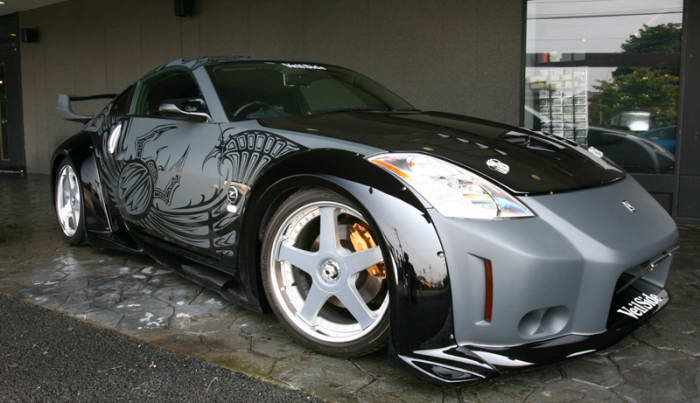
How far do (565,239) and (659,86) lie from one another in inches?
163

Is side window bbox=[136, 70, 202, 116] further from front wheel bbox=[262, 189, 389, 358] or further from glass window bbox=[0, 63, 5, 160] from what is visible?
glass window bbox=[0, 63, 5, 160]

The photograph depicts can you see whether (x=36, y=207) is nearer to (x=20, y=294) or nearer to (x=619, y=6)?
(x=20, y=294)

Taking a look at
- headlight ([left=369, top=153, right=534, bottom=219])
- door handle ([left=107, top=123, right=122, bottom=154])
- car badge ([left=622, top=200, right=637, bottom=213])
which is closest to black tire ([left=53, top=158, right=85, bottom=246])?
door handle ([left=107, top=123, right=122, bottom=154])

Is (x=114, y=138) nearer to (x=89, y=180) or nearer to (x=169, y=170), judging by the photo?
(x=89, y=180)

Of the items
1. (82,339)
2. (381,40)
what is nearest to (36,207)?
(381,40)

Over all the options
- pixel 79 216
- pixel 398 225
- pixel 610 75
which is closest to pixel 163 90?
pixel 79 216

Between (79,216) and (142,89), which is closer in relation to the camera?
(142,89)

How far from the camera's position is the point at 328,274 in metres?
2.38

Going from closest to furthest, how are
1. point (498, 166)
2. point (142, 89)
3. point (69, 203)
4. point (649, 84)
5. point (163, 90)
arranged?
point (498, 166) < point (163, 90) < point (142, 89) < point (69, 203) < point (649, 84)

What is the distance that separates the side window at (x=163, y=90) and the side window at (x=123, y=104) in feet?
0.37

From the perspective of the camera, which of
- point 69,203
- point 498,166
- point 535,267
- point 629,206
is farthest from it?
point 69,203

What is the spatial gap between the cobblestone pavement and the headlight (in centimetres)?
66

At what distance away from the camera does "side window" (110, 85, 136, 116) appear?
3893 millimetres

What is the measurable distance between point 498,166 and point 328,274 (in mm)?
757
